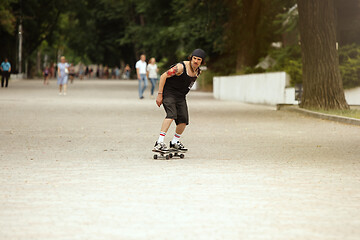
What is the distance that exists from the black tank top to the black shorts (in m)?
0.08

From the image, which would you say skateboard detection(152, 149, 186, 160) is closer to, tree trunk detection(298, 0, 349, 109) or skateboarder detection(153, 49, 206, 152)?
skateboarder detection(153, 49, 206, 152)

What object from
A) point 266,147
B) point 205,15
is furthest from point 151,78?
point 266,147

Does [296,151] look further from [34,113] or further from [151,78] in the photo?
[151,78]

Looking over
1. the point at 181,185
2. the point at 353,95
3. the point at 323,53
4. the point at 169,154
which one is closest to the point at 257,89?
the point at 353,95

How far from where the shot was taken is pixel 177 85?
11875 millimetres

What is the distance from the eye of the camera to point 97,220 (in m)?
6.83

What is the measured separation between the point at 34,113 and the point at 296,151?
11.9m

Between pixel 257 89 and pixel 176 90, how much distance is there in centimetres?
2094

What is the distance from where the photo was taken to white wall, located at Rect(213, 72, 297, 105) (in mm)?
29688

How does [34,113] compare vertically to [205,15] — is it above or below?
below

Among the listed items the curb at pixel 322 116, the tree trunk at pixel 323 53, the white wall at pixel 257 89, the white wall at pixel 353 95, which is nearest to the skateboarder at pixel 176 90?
the curb at pixel 322 116

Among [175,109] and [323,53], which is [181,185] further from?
[323,53]

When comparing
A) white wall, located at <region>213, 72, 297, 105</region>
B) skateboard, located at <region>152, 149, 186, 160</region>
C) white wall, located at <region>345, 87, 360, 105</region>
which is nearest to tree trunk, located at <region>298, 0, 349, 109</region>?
white wall, located at <region>213, 72, 297, 105</region>

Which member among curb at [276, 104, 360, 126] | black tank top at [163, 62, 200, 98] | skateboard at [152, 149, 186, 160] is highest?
black tank top at [163, 62, 200, 98]
